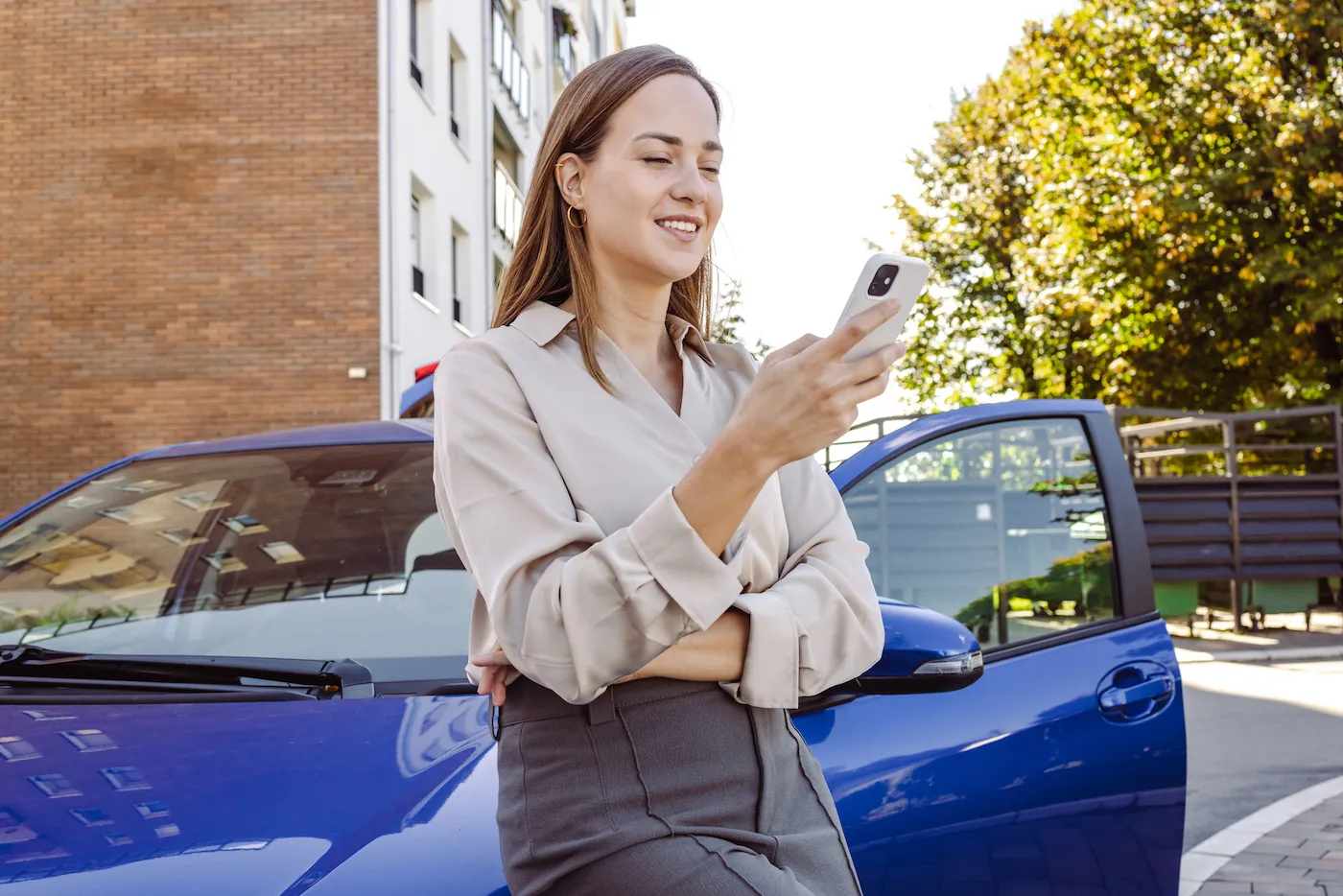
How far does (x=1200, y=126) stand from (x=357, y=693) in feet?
64.0

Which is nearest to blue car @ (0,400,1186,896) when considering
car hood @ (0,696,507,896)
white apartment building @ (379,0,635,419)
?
car hood @ (0,696,507,896)

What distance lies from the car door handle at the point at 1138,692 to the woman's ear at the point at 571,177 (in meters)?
1.83

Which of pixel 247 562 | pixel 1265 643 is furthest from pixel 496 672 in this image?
pixel 1265 643

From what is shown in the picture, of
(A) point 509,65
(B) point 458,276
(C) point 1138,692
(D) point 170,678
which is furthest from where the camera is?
(A) point 509,65

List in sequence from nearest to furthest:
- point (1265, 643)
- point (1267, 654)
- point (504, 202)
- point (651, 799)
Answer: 1. point (651, 799)
2. point (1267, 654)
3. point (1265, 643)
4. point (504, 202)

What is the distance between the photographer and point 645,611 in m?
1.32

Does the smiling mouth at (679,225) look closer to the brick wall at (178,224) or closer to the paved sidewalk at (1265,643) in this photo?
the paved sidewalk at (1265,643)

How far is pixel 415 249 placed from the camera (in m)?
18.2

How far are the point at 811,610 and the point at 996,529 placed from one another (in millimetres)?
2115

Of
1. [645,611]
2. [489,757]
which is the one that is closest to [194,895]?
[489,757]

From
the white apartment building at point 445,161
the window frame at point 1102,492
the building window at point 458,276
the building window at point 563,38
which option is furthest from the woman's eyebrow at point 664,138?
the building window at point 563,38

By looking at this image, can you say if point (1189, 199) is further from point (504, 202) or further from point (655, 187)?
point (655, 187)

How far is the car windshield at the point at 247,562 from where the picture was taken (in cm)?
268

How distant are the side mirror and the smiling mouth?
864 millimetres
